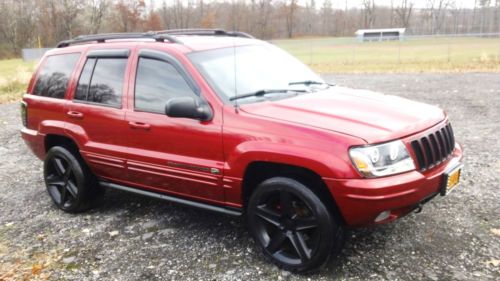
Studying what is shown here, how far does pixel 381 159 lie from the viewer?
3252 mm

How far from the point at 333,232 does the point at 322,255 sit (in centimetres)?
20

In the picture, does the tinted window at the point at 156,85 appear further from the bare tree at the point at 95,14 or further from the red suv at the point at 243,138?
the bare tree at the point at 95,14

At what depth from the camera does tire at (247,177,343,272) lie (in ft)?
11.2

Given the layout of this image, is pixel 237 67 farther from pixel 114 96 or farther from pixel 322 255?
pixel 322 255

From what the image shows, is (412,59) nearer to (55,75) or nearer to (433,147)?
(55,75)

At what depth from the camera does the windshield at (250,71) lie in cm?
401

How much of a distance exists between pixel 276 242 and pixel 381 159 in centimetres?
109

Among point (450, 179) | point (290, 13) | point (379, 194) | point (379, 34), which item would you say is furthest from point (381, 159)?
point (290, 13)

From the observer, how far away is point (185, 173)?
4.06 meters

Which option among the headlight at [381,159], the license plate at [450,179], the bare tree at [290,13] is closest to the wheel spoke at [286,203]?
the headlight at [381,159]

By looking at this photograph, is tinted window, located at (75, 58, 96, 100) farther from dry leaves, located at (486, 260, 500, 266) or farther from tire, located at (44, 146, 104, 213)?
dry leaves, located at (486, 260, 500, 266)

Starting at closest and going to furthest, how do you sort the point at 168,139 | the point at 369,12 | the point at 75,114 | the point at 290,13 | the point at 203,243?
1. the point at 168,139
2. the point at 203,243
3. the point at 75,114
4. the point at 290,13
5. the point at 369,12

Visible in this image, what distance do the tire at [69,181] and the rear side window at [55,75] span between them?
2.14 ft

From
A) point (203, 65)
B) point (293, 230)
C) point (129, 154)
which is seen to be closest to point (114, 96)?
point (129, 154)
